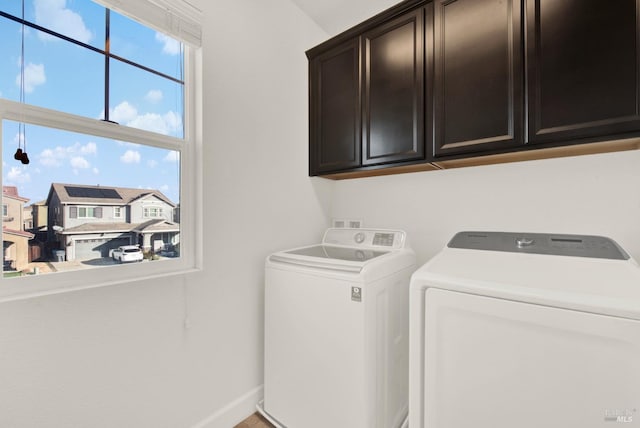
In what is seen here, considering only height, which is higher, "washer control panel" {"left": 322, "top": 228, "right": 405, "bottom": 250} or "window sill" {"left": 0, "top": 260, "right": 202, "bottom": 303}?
"washer control panel" {"left": 322, "top": 228, "right": 405, "bottom": 250}

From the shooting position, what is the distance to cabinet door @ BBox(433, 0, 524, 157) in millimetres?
1269

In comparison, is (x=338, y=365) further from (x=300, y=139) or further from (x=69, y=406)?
(x=300, y=139)

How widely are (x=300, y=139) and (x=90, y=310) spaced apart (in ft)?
5.19

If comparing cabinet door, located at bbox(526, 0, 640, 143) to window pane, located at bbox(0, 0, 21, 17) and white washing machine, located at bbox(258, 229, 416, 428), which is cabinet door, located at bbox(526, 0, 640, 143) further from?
window pane, located at bbox(0, 0, 21, 17)

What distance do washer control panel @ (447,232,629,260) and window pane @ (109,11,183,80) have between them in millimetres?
1833

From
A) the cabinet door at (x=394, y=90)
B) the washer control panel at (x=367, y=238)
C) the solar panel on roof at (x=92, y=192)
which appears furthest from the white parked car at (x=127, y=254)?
the cabinet door at (x=394, y=90)

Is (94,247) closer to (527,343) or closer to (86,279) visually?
(86,279)

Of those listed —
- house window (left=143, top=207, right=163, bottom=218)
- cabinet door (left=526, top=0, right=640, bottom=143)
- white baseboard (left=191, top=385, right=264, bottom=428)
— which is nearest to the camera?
cabinet door (left=526, top=0, right=640, bottom=143)

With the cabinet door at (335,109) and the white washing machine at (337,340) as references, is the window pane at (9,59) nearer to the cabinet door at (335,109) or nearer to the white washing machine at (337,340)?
the white washing machine at (337,340)

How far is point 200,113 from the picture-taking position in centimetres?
144

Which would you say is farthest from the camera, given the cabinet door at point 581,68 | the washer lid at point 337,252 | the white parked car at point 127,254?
the washer lid at point 337,252

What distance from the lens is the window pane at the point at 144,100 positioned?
3.99 feet

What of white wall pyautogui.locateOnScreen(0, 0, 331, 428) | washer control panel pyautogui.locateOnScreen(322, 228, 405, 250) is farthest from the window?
washer control panel pyautogui.locateOnScreen(322, 228, 405, 250)

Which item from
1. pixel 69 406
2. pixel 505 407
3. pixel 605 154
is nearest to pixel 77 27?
pixel 69 406
